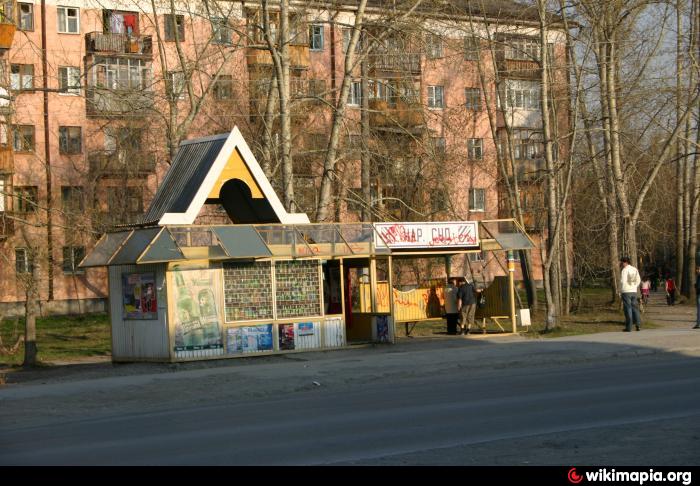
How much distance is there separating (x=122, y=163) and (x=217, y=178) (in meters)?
22.9

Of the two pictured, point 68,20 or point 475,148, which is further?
point 68,20

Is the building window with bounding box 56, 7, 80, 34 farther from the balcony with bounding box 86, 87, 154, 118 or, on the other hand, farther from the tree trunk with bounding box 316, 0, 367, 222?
the tree trunk with bounding box 316, 0, 367, 222

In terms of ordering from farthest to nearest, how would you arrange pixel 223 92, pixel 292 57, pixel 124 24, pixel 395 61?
pixel 124 24
pixel 292 57
pixel 223 92
pixel 395 61

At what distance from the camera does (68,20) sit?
52.4 metres

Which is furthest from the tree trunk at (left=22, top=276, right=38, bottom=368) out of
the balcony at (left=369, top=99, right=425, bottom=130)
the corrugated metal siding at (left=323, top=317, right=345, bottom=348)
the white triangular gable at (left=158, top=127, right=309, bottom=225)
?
the balcony at (left=369, top=99, right=425, bottom=130)

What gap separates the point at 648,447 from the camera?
370 inches

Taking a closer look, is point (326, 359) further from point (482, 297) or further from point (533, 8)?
point (533, 8)

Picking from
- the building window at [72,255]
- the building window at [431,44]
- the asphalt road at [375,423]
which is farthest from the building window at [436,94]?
the asphalt road at [375,423]

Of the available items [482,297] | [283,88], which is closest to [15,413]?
[283,88]

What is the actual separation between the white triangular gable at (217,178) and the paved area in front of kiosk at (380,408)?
298 centimetres

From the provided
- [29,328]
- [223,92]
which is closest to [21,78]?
[29,328]

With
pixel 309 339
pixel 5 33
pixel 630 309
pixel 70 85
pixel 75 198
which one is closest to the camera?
pixel 309 339

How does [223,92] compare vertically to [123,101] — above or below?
above

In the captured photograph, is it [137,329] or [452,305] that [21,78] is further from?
[452,305]
